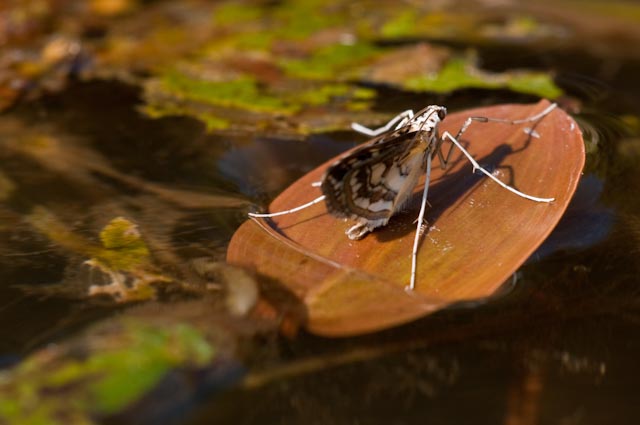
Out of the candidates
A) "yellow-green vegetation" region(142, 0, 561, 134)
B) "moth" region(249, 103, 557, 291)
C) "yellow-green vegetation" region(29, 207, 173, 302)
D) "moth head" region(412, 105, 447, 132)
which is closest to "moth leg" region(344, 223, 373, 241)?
"moth" region(249, 103, 557, 291)

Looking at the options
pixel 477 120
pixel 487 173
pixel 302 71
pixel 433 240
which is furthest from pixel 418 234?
pixel 302 71

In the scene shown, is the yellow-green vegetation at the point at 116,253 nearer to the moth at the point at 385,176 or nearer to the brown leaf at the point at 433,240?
the brown leaf at the point at 433,240

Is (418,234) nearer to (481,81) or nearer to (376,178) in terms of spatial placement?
(376,178)

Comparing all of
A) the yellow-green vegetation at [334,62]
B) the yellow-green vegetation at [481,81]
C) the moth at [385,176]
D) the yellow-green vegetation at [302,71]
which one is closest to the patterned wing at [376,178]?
the moth at [385,176]

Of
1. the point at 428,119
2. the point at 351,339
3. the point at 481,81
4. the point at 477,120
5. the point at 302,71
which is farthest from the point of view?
the point at 302,71

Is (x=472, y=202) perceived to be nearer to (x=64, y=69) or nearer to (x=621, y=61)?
(x=621, y=61)
